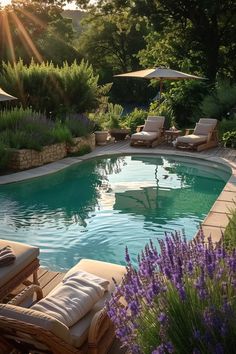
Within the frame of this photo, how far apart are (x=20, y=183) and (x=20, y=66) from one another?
22.0ft

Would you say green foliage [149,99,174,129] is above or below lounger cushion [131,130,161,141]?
above

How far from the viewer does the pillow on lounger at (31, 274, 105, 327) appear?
333cm

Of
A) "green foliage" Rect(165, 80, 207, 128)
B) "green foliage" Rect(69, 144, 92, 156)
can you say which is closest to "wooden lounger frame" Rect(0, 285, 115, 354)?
"green foliage" Rect(69, 144, 92, 156)

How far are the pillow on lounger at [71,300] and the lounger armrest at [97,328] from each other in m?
0.17

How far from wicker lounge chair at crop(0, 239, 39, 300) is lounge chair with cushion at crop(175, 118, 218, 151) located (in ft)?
33.0

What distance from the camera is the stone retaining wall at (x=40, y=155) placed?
37.7ft

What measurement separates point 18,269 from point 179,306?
7.94 ft

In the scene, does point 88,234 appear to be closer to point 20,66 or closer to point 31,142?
point 31,142

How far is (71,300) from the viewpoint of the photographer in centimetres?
351

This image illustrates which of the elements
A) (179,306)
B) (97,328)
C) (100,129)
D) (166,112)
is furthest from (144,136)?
(179,306)

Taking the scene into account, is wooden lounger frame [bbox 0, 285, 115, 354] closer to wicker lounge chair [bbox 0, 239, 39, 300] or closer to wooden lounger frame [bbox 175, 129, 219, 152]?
wicker lounge chair [bbox 0, 239, 39, 300]

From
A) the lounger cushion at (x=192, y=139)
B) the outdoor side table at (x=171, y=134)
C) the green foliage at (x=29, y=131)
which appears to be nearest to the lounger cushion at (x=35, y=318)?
the green foliage at (x=29, y=131)

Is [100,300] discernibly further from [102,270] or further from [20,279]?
[20,279]

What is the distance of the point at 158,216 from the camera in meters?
8.69
